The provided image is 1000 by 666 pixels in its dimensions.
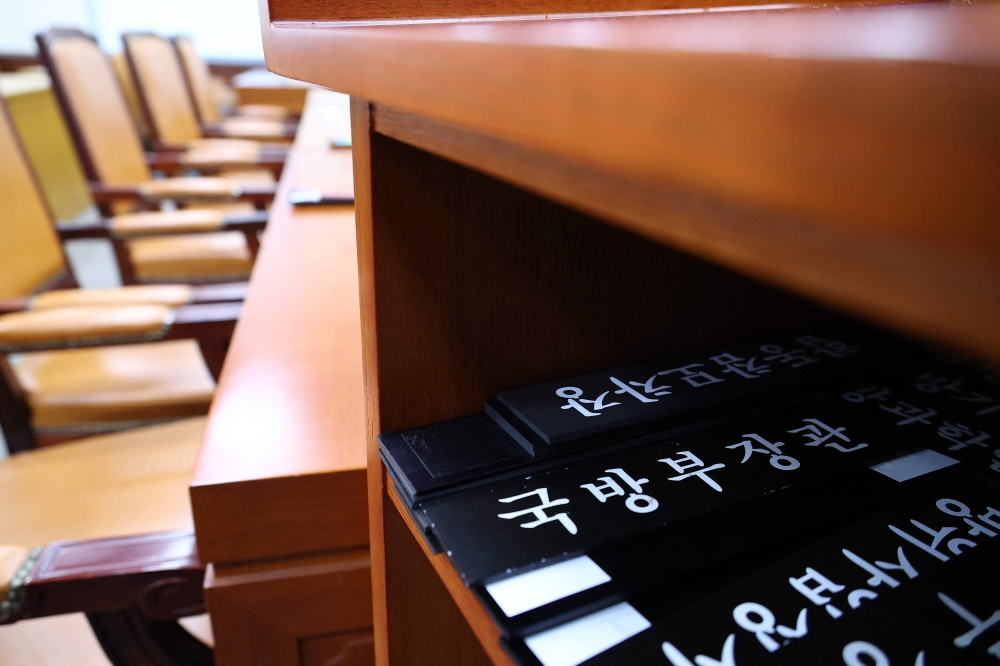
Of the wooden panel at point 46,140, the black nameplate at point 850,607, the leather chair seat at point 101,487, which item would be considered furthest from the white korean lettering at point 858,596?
the wooden panel at point 46,140

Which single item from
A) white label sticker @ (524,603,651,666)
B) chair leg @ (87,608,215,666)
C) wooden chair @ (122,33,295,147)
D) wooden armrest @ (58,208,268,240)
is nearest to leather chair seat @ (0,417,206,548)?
chair leg @ (87,608,215,666)

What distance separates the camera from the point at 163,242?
5.88ft

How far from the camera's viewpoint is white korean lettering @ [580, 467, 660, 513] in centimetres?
35

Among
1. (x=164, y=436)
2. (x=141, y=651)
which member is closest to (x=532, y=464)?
(x=141, y=651)

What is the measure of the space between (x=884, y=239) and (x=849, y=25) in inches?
3.6

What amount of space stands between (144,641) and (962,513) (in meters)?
0.71

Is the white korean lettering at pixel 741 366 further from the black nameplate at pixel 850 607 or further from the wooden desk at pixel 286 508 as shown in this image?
the wooden desk at pixel 286 508

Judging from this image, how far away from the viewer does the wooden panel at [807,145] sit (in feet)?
0.31

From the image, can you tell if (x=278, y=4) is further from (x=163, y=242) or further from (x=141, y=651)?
(x=163, y=242)

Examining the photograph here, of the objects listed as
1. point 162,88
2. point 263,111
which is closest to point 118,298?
point 162,88

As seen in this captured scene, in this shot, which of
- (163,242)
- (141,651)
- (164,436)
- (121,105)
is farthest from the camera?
(121,105)

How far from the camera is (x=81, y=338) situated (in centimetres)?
94

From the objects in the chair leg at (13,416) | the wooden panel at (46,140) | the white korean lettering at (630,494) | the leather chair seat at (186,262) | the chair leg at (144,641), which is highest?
the white korean lettering at (630,494)

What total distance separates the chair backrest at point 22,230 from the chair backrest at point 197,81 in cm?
197
